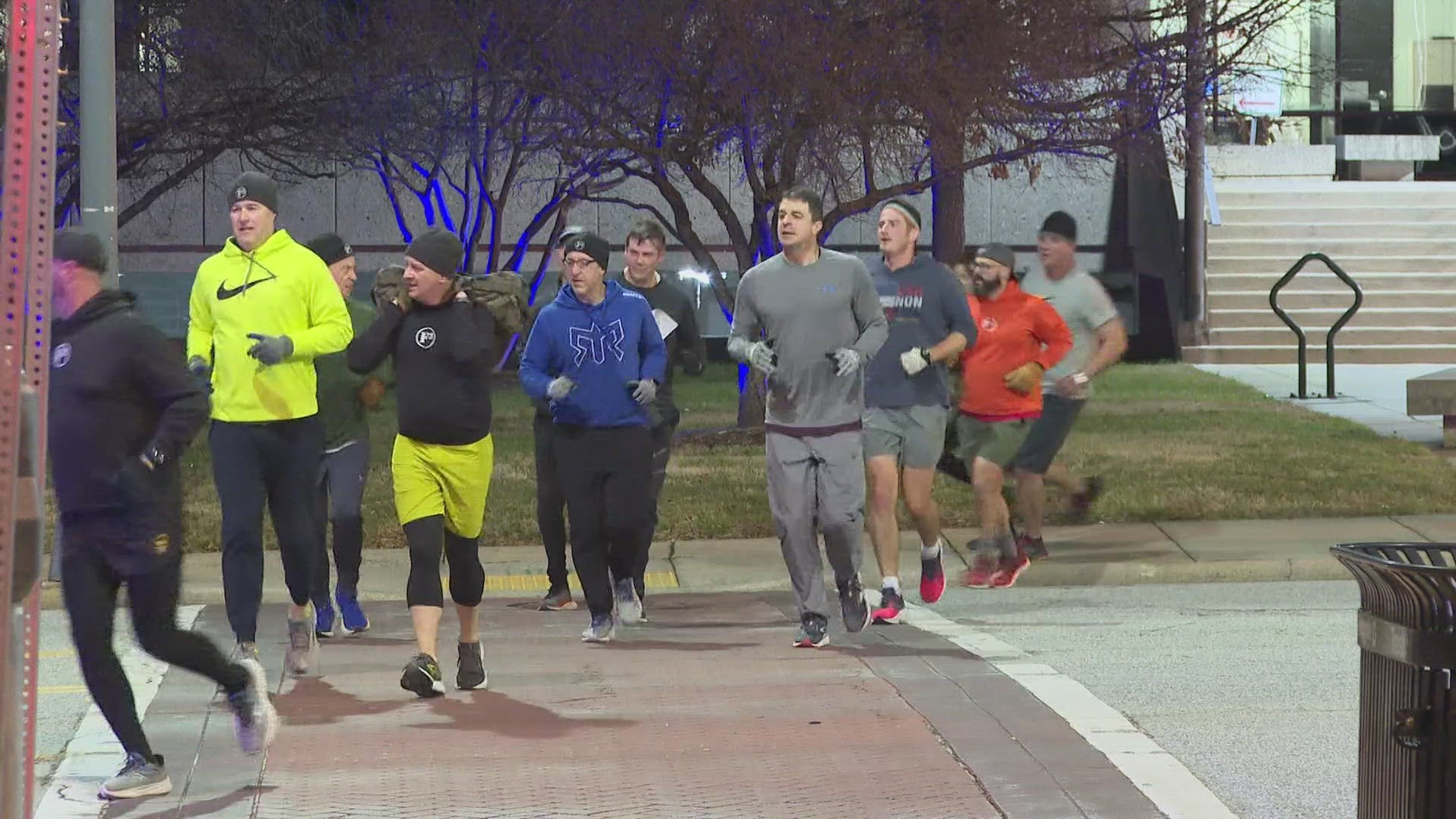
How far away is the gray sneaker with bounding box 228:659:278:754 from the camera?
6832 mm

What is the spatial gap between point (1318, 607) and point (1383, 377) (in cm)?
1300

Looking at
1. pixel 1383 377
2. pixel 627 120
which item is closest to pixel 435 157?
pixel 627 120

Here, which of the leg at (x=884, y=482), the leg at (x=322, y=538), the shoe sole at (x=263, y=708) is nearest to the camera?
the shoe sole at (x=263, y=708)

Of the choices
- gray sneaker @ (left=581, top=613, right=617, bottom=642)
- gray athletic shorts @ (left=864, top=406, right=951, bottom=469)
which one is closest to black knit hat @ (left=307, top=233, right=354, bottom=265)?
gray sneaker @ (left=581, top=613, right=617, bottom=642)

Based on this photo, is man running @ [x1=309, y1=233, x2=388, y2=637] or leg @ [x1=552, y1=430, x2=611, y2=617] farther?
man running @ [x1=309, y1=233, x2=388, y2=637]

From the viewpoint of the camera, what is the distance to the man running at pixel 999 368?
10664 millimetres

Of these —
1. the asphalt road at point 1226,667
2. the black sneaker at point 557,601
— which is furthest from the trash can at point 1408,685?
the black sneaker at point 557,601

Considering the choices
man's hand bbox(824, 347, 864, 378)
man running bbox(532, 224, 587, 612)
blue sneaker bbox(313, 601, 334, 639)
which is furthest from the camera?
man running bbox(532, 224, 587, 612)

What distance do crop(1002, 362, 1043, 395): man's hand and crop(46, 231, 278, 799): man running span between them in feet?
16.5

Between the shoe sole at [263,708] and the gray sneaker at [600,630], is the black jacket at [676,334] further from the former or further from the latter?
the shoe sole at [263,708]

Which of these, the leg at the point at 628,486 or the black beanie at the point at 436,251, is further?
the leg at the point at 628,486

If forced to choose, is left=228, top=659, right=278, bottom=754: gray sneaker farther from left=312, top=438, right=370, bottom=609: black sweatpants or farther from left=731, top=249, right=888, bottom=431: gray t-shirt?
left=731, top=249, right=888, bottom=431: gray t-shirt

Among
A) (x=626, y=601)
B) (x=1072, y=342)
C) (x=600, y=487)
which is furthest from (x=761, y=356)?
(x=1072, y=342)

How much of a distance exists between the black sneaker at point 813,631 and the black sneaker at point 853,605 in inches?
4.5
